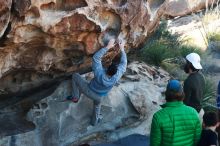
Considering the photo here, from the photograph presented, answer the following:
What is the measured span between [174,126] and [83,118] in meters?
2.72

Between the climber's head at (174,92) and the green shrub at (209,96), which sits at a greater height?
the climber's head at (174,92)

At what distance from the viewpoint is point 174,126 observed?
4.76 metres

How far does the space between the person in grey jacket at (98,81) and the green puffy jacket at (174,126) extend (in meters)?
→ 1.83

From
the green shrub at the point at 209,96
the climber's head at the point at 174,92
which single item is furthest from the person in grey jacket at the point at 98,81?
the green shrub at the point at 209,96

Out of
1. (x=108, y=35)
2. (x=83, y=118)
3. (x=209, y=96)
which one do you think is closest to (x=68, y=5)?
(x=108, y=35)

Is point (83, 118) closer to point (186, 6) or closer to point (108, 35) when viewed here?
point (108, 35)

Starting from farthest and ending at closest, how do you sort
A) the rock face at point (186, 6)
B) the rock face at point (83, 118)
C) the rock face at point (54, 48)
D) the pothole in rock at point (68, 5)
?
1. the rock face at point (186, 6)
2. the rock face at point (83, 118)
3. the pothole in rock at point (68, 5)
4. the rock face at point (54, 48)

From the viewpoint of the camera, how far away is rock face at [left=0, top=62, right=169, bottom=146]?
7.03 m

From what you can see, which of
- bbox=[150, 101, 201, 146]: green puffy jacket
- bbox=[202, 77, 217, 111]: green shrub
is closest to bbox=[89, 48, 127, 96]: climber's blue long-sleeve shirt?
bbox=[150, 101, 201, 146]: green puffy jacket

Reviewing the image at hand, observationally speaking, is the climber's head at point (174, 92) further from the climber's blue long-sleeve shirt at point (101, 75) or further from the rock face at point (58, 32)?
the rock face at point (58, 32)

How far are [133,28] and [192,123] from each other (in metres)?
2.81

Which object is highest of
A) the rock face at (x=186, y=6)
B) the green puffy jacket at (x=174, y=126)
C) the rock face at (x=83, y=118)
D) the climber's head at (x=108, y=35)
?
the rock face at (x=186, y=6)

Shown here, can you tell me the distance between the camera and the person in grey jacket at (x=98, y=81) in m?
6.51

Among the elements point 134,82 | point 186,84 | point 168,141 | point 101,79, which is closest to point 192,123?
point 168,141
